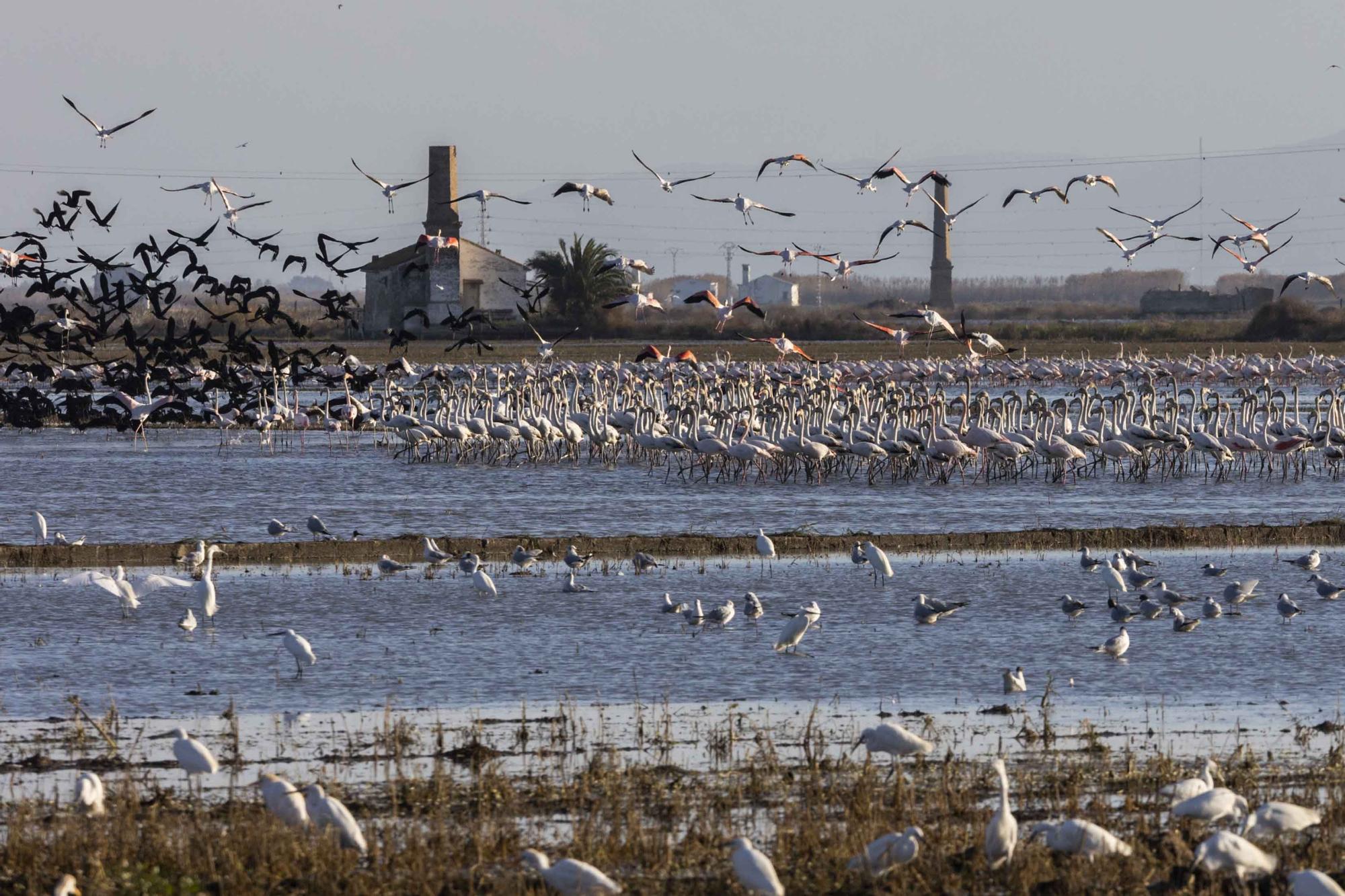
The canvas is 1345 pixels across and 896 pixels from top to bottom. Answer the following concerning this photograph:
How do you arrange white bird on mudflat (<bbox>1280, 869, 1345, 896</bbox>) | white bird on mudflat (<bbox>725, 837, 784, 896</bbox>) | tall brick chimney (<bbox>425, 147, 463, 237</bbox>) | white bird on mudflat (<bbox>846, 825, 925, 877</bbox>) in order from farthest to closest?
tall brick chimney (<bbox>425, 147, 463, 237</bbox>) → white bird on mudflat (<bbox>846, 825, 925, 877</bbox>) → white bird on mudflat (<bbox>725, 837, 784, 896</bbox>) → white bird on mudflat (<bbox>1280, 869, 1345, 896</bbox>)

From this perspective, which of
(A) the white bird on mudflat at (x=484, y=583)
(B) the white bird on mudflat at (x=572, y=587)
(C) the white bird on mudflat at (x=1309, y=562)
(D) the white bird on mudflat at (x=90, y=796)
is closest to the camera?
(D) the white bird on mudflat at (x=90, y=796)

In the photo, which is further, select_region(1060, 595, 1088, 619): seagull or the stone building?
the stone building

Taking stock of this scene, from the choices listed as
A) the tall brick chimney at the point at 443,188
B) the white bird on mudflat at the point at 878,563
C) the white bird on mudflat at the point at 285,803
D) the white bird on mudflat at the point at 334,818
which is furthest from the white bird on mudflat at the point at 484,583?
the tall brick chimney at the point at 443,188

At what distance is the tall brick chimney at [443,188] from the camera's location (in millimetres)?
74188

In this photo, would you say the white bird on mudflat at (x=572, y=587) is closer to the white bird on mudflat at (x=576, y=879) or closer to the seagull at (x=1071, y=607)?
the seagull at (x=1071, y=607)

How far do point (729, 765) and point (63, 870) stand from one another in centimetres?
319

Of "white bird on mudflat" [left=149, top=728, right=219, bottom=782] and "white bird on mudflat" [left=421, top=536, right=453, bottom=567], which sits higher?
"white bird on mudflat" [left=149, top=728, right=219, bottom=782]

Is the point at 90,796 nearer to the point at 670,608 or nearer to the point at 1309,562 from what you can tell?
the point at 670,608

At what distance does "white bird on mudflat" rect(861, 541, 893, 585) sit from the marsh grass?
5.53 m

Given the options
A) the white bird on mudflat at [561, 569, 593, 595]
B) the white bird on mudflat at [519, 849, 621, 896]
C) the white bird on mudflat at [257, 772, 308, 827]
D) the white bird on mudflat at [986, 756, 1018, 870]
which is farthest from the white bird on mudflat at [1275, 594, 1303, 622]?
the white bird on mudflat at [257, 772, 308, 827]

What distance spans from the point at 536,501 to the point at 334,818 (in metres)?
16.3

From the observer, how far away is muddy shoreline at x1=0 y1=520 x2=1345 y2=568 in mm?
17000

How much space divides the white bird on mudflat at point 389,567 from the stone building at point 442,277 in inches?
2276

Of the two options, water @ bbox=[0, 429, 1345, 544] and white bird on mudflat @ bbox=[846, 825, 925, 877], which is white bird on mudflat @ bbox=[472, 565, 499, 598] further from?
white bird on mudflat @ bbox=[846, 825, 925, 877]
